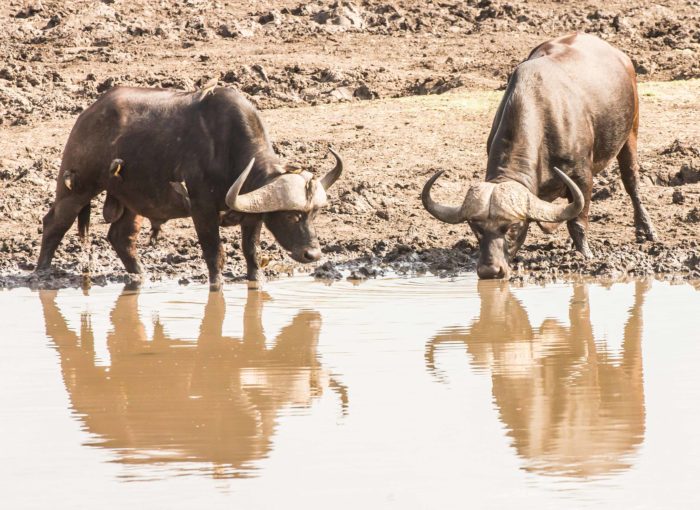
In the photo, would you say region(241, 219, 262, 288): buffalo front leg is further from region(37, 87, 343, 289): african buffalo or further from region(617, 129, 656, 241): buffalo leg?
region(617, 129, 656, 241): buffalo leg

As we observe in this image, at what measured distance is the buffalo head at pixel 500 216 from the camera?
10.6 metres

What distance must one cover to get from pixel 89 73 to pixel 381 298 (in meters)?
8.32

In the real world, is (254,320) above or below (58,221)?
below

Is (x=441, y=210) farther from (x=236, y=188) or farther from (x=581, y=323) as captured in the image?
(x=581, y=323)

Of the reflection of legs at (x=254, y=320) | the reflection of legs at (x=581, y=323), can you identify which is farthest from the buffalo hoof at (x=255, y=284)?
the reflection of legs at (x=581, y=323)

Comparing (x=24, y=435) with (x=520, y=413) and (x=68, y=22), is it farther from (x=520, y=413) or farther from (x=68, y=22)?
(x=68, y=22)

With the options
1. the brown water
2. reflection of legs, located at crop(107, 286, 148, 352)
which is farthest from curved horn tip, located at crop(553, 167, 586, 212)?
reflection of legs, located at crop(107, 286, 148, 352)

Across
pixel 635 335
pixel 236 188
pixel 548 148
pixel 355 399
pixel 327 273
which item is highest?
pixel 548 148

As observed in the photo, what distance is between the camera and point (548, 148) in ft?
37.2

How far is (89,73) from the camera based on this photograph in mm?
17656

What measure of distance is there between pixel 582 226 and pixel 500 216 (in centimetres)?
135

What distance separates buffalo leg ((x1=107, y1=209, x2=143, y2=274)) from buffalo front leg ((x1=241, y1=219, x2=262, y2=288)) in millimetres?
1000

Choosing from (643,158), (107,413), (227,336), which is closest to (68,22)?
(643,158)

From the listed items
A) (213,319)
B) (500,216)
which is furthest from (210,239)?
(500,216)
